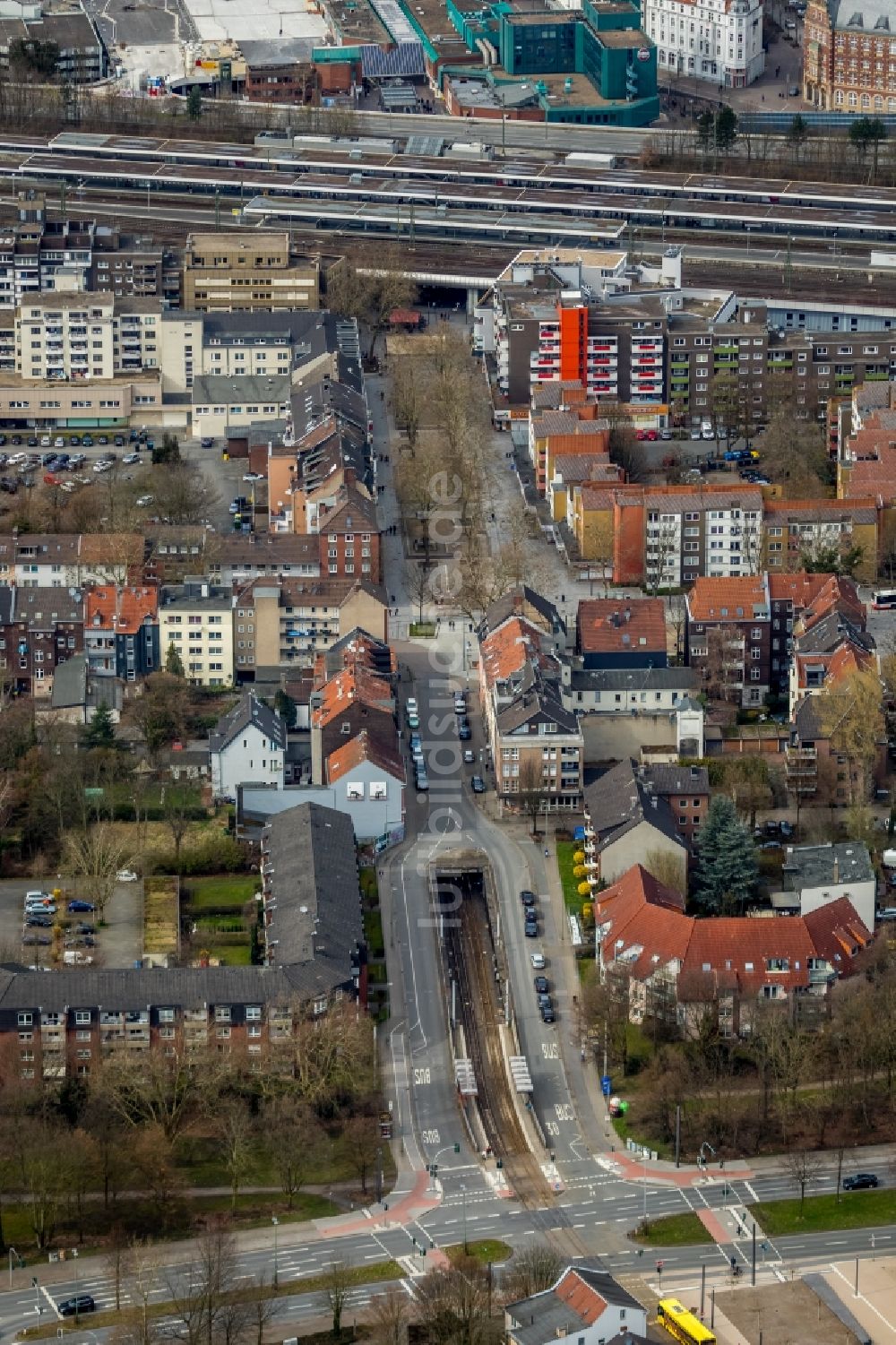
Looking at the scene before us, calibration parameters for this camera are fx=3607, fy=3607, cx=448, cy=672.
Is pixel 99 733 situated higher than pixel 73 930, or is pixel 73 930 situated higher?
pixel 99 733

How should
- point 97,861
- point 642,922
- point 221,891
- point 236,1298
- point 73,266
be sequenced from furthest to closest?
point 73,266, point 221,891, point 97,861, point 642,922, point 236,1298

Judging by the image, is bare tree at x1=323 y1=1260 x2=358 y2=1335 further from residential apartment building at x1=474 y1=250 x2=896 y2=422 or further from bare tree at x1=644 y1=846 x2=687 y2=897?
residential apartment building at x1=474 y1=250 x2=896 y2=422

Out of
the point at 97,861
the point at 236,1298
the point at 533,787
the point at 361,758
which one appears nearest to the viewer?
the point at 236,1298

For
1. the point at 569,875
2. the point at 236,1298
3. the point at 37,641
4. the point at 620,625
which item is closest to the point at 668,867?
the point at 569,875

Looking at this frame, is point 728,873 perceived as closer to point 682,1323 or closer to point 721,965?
point 721,965

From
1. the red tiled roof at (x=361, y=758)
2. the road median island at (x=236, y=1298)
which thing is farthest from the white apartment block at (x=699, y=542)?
the road median island at (x=236, y=1298)

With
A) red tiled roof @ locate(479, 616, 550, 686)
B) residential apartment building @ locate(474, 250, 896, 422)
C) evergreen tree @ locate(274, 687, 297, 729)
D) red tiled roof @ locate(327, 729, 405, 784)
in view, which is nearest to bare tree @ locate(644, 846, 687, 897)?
red tiled roof @ locate(327, 729, 405, 784)
